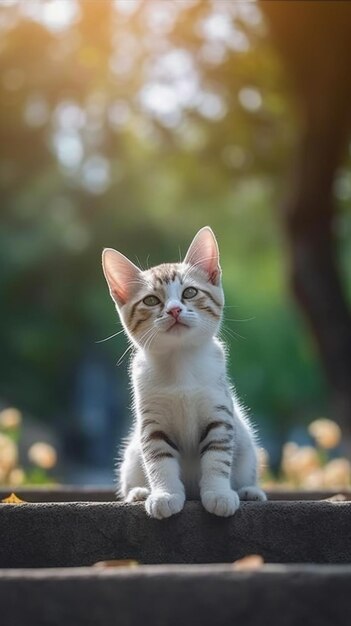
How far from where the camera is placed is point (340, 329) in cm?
686

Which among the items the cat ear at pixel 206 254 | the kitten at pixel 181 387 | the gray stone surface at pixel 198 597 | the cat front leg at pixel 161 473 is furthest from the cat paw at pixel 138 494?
the gray stone surface at pixel 198 597

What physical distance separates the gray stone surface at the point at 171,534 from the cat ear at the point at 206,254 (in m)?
0.86

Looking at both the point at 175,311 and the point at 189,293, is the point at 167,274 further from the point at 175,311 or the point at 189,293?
the point at 175,311

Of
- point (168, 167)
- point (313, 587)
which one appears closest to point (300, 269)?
point (313, 587)

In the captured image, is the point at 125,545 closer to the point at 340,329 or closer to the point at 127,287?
the point at 127,287

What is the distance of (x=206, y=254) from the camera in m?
3.07

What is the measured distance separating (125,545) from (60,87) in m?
11.6

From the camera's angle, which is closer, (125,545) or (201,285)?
(125,545)

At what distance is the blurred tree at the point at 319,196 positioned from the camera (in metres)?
6.74

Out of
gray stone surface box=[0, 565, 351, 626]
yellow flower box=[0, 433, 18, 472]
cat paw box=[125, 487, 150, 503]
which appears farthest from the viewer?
yellow flower box=[0, 433, 18, 472]

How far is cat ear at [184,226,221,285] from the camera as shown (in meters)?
3.05

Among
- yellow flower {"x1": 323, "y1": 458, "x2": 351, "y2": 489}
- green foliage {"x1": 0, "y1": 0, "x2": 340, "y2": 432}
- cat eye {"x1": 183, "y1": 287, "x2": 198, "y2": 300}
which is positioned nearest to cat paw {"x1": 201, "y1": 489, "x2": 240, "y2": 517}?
cat eye {"x1": 183, "y1": 287, "x2": 198, "y2": 300}

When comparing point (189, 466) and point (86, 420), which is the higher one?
point (86, 420)

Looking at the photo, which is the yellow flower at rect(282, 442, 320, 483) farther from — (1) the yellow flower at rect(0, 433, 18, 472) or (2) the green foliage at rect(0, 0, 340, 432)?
(2) the green foliage at rect(0, 0, 340, 432)
